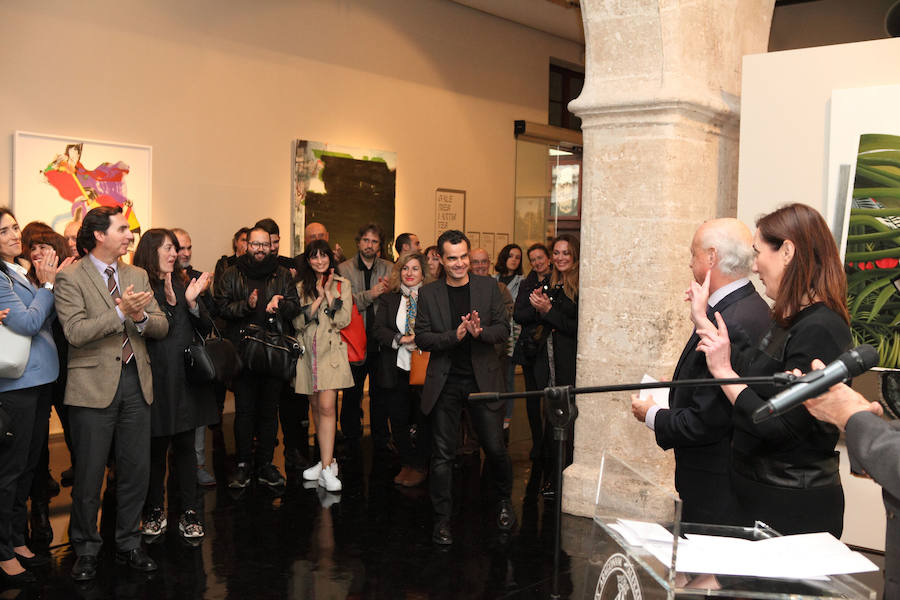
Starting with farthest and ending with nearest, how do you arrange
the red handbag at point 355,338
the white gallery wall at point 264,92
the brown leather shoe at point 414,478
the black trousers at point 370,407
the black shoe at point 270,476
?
the white gallery wall at point 264,92 < the black trousers at point 370,407 < the red handbag at point 355,338 < the brown leather shoe at point 414,478 < the black shoe at point 270,476

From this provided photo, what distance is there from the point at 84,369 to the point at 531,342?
3.13 metres

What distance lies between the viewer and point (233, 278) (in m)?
6.22

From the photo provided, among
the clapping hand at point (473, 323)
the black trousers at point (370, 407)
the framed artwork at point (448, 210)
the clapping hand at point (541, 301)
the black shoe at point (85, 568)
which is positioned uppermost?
the framed artwork at point (448, 210)

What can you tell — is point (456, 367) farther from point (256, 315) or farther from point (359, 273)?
point (359, 273)

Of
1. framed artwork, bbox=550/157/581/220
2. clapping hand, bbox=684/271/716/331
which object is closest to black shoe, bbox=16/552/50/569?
clapping hand, bbox=684/271/716/331

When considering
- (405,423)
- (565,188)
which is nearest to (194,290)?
(405,423)

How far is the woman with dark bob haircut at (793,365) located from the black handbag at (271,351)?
12.3 ft

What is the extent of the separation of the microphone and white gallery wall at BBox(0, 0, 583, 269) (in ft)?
22.4

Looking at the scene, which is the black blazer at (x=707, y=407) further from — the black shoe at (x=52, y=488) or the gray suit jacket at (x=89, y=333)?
the black shoe at (x=52, y=488)

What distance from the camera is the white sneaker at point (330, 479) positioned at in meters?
5.94

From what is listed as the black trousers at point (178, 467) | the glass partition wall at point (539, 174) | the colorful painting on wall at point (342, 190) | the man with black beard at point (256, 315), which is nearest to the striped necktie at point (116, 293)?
the black trousers at point (178, 467)

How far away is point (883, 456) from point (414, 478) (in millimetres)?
4600

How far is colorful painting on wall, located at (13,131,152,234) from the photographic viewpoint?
7.10 meters

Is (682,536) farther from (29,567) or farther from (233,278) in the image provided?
(233,278)
